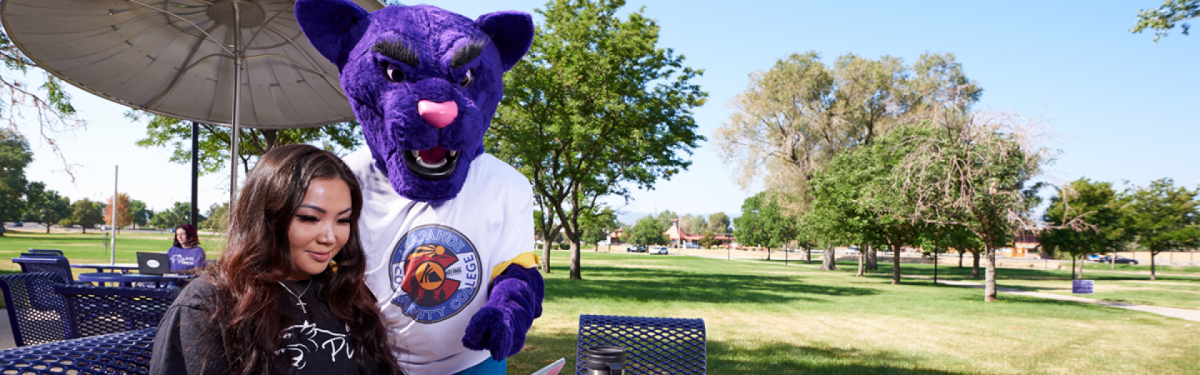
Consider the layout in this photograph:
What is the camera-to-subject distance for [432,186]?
6.94ft

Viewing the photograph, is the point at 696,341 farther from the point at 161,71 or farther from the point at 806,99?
the point at 806,99

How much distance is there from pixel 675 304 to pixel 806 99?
2129 centimetres

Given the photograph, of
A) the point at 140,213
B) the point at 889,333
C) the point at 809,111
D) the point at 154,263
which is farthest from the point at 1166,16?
the point at 140,213

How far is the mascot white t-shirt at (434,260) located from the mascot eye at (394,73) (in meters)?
0.34

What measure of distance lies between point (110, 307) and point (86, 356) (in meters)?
1.57

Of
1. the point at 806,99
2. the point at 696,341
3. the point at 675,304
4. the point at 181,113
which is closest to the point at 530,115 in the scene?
the point at 675,304

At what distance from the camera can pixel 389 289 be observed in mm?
2043

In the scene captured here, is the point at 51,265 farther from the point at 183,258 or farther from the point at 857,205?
the point at 857,205

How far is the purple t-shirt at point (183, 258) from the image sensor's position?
7.58 m

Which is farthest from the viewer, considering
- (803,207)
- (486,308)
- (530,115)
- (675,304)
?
(803,207)

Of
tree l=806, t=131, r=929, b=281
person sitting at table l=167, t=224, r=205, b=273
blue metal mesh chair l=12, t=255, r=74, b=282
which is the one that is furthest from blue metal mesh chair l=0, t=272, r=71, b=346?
tree l=806, t=131, r=929, b=281

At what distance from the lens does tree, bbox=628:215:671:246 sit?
10925 cm

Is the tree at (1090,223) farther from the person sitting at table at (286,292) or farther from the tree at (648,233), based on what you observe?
the tree at (648,233)

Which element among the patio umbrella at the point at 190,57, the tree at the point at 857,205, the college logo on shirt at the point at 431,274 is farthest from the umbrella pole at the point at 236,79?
the tree at the point at 857,205
